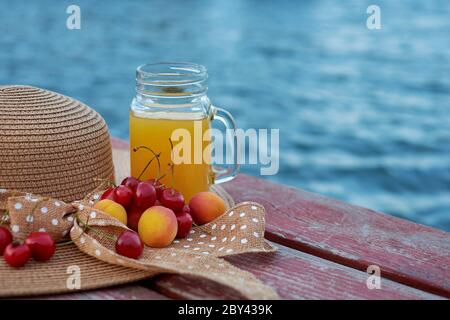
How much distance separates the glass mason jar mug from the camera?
1.16 metres

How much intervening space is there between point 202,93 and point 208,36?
470 centimetres

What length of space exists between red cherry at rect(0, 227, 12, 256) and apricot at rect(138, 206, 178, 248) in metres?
0.18

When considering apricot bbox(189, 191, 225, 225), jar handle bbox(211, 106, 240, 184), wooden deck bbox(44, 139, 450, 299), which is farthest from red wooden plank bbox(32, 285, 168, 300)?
jar handle bbox(211, 106, 240, 184)

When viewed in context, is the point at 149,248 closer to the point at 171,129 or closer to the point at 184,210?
the point at 184,210

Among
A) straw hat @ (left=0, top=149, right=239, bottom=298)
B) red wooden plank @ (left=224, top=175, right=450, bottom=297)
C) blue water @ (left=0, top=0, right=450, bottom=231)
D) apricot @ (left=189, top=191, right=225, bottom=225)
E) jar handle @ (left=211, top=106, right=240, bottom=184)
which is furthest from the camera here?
blue water @ (left=0, top=0, right=450, bottom=231)

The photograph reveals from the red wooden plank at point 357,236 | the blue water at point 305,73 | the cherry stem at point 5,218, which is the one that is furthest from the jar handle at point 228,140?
the blue water at point 305,73

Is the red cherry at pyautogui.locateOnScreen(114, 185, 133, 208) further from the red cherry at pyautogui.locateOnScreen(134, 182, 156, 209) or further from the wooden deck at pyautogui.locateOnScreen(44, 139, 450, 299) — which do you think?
the wooden deck at pyautogui.locateOnScreen(44, 139, 450, 299)

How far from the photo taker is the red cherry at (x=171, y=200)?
1035 millimetres

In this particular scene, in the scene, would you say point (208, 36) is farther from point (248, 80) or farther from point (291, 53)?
point (248, 80)

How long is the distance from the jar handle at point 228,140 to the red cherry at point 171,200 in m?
0.21

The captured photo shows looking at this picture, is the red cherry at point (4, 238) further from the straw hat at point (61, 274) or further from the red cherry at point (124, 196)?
the red cherry at point (124, 196)

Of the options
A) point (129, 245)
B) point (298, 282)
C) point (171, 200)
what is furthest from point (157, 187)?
point (298, 282)
